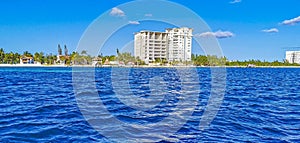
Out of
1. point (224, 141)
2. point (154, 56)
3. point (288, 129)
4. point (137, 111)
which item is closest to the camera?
point (224, 141)

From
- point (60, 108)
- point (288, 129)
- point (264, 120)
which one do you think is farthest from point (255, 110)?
point (60, 108)

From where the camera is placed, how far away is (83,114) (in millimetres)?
11672

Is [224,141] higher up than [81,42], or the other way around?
[81,42]

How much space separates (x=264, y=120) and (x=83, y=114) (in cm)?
Answer: 728

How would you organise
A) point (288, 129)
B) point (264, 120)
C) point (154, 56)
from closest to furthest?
point (288, 129) → point (264, 120) → point (154, 56)

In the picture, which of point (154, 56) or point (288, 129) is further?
point (154, 56)

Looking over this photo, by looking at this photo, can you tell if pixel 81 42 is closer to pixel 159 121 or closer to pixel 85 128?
pixel 85 128

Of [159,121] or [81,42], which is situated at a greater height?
[81,42]

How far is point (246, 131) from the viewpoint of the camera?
9578 millimetres

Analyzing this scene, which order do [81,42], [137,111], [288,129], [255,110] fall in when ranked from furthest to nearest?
[255,110] < [137,111] < [288,129] < [81,42]

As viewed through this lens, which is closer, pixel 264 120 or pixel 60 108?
pixel 264 120

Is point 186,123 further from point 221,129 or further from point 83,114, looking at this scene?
point 83,114

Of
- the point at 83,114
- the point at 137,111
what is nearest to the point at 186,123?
the point at 137,111

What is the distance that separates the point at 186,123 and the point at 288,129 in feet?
11.7
